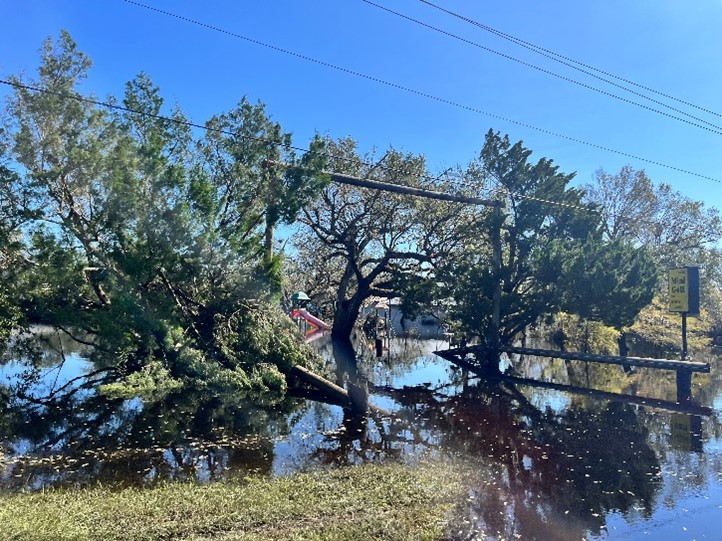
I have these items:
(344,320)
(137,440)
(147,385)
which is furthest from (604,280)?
(137,440)

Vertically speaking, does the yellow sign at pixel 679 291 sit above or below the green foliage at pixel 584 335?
above

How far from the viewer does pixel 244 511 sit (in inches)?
201

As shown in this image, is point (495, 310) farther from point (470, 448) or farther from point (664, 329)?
point (664, 329)

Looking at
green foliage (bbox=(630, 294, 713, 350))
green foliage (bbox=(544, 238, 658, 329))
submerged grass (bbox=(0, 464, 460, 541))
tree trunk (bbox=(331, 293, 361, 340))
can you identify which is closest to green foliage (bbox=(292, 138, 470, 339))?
tree trunk (bbox=(331, 293, 361, 340))

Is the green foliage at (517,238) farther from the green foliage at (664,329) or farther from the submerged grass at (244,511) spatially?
the submerged grass at (244,511)

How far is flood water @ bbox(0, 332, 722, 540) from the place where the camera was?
596 cm

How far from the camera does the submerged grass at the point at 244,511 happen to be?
461cm

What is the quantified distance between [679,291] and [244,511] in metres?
14.9

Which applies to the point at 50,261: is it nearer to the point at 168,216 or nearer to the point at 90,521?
the point at 168,216

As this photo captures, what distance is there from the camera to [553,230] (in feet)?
67.7

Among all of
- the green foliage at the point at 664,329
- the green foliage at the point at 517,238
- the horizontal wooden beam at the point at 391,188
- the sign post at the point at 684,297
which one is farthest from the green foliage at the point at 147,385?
the green foliage at the point at 664,329

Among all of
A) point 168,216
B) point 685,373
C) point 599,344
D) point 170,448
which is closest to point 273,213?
point 168,216

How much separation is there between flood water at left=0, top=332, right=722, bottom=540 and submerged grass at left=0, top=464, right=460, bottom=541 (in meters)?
0.49

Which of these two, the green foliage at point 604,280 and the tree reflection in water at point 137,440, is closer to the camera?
the tree reflection in water at point 137,440
